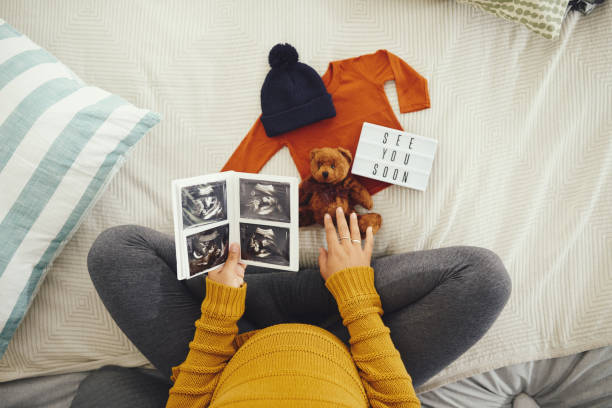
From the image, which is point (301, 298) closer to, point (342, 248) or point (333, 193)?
point (342, 248)

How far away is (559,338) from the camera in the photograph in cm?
A: 87

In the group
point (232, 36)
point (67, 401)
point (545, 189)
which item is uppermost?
point (232, 36)

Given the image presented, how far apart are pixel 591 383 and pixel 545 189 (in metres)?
0.44

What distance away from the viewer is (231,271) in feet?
2.51

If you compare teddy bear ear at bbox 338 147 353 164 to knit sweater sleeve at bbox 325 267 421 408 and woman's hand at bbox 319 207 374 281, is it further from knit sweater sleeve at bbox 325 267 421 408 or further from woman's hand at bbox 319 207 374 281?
knit sweater sleeve at bbox 325 267 421 408

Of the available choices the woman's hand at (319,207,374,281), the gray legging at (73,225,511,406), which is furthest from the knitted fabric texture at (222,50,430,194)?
the gray legging at (73,225,511,406)

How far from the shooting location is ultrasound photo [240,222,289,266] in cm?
78

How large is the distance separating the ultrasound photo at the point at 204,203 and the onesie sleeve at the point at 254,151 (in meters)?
0.18

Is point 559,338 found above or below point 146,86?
below

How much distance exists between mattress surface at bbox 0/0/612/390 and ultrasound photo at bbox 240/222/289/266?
136mm

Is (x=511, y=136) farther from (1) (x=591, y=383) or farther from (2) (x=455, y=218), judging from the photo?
(1) (x=591, y=383)

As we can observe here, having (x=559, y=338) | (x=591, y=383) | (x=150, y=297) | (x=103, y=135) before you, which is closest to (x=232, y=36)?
(x=103, y=135)

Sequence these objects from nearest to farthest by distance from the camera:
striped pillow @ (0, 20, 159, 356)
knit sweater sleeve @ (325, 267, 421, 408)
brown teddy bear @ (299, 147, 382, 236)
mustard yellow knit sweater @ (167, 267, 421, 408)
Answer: mustard yellow knit sweater @ (167, 267, 421, 408) < knit sweater sleeve @ (325, 267, 421, 408) < striped pillow @ (0, 20, 159, 356) < brown teddy bear @ (299, 147, 382, 236)

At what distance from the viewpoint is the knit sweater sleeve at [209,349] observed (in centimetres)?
66
